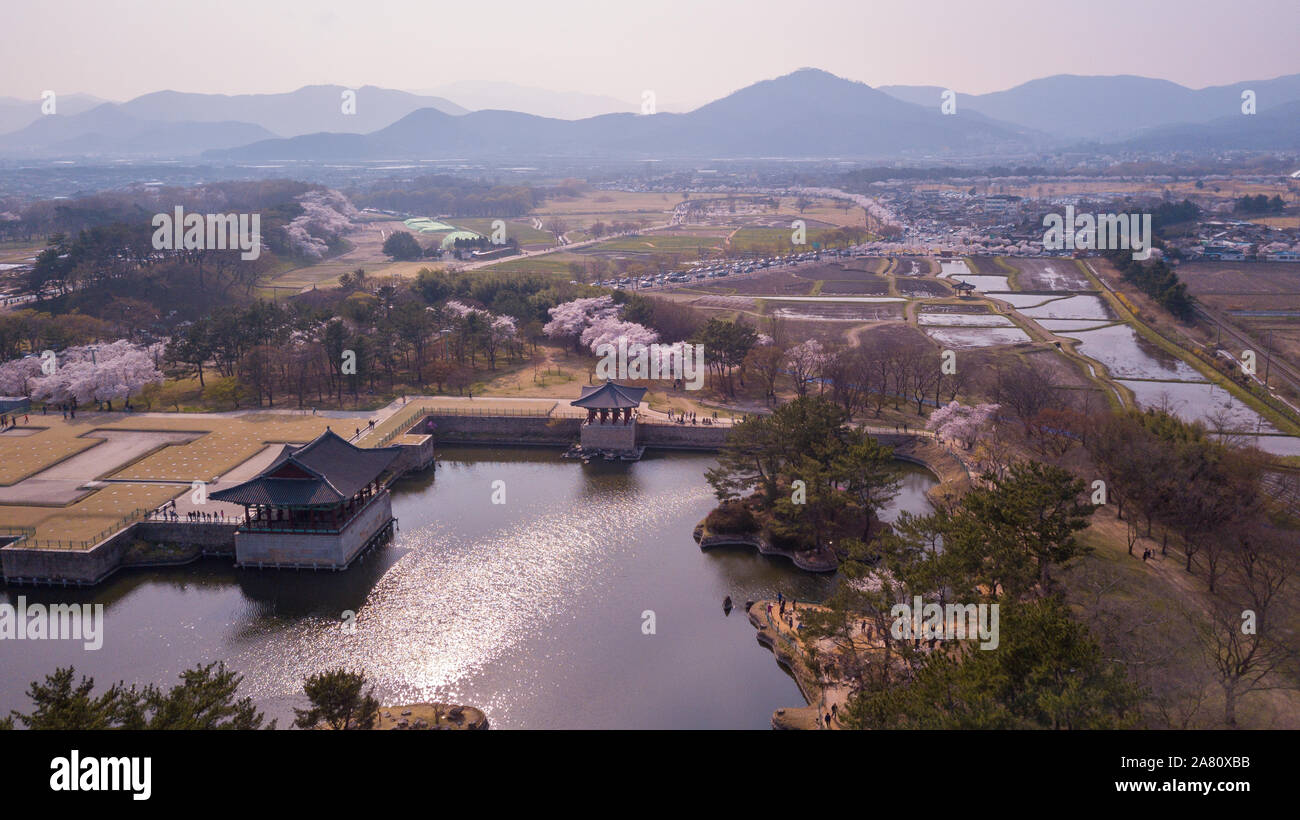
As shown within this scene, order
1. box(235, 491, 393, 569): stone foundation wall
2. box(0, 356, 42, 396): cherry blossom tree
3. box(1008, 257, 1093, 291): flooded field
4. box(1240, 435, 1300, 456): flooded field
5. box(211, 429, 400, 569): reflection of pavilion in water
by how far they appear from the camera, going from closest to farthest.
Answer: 1. box(211, 429, 400, 569): reflection of pavilion in water
2. box(235, 491, 393, 569): stone foundation wall
3. box(1240, 435, 1300, 456): flooded field
4. box(0, 356, 42, 396): cherry blossom tree
5. box(1008, 257, 1093, 291): flooded field

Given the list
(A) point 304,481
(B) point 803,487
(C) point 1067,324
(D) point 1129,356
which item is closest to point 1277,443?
(D) point 1129,356

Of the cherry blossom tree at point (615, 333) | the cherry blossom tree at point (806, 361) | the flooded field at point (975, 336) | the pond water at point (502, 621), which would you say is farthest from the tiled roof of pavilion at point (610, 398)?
the flooded field at point (975, 336)

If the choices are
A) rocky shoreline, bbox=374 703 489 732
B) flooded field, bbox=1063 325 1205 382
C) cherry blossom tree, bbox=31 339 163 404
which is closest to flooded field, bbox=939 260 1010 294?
flooded field, bbox=1063 325 1205 382

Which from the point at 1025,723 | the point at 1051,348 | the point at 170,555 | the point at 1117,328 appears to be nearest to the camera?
the point at 1025,723

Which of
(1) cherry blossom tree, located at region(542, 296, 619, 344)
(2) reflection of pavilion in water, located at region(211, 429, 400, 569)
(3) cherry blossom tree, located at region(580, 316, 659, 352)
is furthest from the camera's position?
(1) cherry blossom tree, located at region(542, 296, 619, 344)

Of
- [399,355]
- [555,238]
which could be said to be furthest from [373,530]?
[555,238]

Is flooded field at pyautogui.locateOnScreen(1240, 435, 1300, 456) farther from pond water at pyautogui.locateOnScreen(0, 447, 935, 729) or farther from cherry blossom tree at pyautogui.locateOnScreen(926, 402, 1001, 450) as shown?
pond water at pyautogui.locateOnScreen(0, 447, 935, 729)

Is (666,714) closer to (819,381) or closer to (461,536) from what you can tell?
(461,536)
